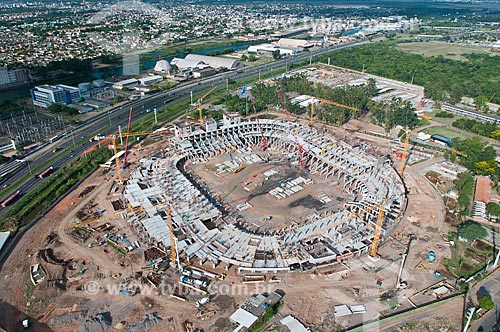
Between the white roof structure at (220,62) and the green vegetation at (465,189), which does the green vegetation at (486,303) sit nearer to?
the green vegetation at (465,189)

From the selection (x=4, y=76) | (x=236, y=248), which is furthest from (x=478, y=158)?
(x=4, y=76)

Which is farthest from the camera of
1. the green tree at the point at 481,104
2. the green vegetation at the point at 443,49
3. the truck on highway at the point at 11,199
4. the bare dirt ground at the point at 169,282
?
the green vegetation at the point at 443,49

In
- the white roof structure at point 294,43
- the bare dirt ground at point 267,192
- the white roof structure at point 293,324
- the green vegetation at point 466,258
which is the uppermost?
the white roof structure at point 294,43

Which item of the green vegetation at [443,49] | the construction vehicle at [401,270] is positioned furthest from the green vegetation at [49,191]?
the green vegetation at [443,49]

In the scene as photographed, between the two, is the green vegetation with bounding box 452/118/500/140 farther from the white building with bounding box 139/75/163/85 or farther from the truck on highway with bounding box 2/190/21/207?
the truck on highway with bounding box 2/190/21/207

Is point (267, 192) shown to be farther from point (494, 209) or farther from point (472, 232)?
point (494, 209)

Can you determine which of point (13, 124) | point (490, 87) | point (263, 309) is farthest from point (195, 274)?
point (490, 87)

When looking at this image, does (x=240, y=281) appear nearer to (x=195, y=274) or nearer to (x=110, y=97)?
(x=195, y=274)
